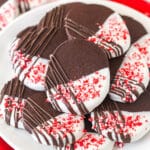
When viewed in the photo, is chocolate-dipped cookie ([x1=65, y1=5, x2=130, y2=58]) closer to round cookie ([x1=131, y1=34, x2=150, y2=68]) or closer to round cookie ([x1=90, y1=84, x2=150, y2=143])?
round cookie ([x1=131, y1=34, x2=150, y2=68])

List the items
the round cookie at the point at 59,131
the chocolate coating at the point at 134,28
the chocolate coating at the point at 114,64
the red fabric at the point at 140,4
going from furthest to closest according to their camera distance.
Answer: the red fabric at the point at 140,4 < the chocolate coating at the point at 134,28 < the chocolate coating at the point at 114,64 < the round cookie at the point at 59,131

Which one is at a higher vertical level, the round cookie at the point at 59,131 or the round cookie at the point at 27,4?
the round cookie at the point at 27,4

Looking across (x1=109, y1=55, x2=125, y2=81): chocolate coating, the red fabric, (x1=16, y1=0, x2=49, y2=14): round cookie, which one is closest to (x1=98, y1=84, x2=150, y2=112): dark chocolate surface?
(x1=109, y1=55, x2=125, y2=81): chocolate coating

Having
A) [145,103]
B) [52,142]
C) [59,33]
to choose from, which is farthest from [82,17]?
[52,142]

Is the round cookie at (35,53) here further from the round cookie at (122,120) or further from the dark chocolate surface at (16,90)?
the round cookie at (122,120)

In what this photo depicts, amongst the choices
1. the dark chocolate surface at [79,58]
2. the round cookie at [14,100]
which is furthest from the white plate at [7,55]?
the dark chocolate surface at [79,58]

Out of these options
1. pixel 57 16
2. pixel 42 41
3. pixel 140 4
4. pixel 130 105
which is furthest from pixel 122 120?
pixel 140 4

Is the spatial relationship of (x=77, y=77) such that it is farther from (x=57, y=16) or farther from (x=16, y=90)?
(x=57, y=16)
